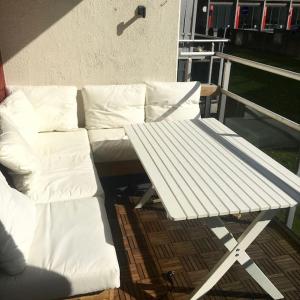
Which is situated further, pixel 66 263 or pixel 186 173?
pixel 186 173

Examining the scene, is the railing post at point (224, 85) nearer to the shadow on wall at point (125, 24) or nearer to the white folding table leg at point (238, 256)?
the shadow on wall at point (125, 24)

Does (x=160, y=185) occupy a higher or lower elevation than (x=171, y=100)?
lower

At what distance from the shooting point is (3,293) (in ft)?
4.97

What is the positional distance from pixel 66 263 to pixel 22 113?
63.9 inches

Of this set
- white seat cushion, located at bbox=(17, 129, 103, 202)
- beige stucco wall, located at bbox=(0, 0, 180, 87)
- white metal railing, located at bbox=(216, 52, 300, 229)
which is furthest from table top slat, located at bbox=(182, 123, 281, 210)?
beige stucco wall, located at bbox=(0, 0, 180, 87)

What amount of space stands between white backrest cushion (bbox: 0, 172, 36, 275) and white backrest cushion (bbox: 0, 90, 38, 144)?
0.90 m

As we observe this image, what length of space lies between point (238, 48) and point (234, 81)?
921 centimetres

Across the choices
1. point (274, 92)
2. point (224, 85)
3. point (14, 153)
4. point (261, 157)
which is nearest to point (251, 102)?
point (224, 85)

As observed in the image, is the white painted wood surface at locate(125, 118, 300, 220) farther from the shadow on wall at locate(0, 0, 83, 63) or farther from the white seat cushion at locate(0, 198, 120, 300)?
the shadow on wall at locate(0, 0, 83, 63)

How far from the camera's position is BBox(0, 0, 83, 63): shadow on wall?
10.3 feet

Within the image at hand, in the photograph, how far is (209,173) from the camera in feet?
6.63

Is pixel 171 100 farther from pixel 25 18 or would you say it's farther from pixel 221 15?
pixel 221 15

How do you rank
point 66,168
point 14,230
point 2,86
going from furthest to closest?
point 2,86 → point 66,168 → point 14,230

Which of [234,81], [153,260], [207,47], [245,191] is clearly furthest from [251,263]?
[234,81]
